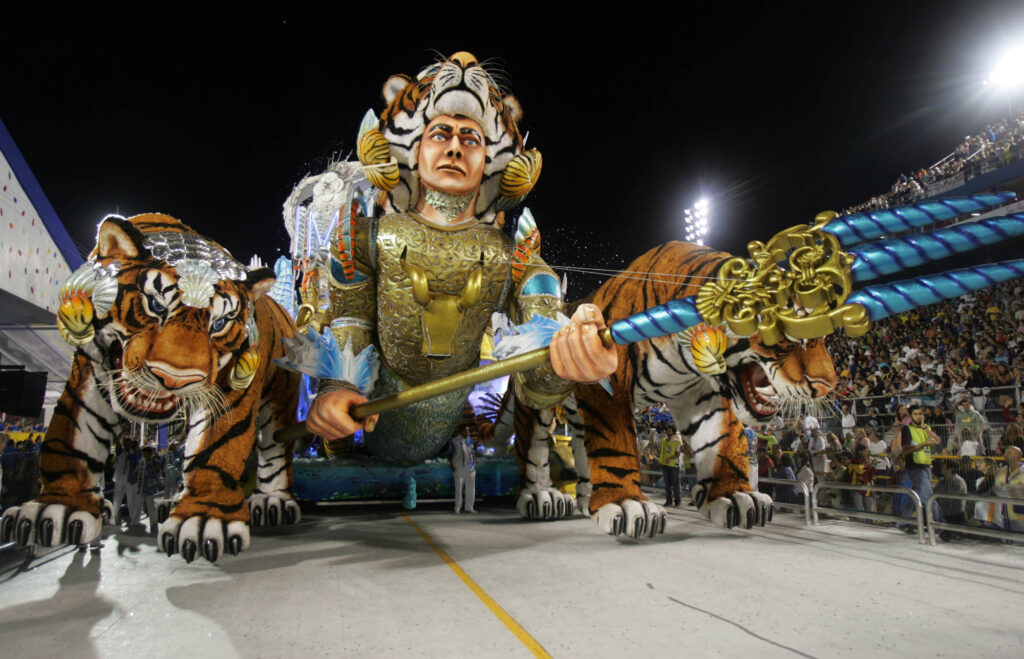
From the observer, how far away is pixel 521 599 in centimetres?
216

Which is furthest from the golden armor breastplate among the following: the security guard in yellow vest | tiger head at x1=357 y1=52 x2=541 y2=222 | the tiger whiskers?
the security guard in yellow vest

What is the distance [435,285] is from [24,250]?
3249 mm

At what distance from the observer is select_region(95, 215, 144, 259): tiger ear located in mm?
2508

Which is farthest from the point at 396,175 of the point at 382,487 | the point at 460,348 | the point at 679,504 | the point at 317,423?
the point at 679,504

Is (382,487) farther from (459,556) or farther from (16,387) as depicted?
(16,387)

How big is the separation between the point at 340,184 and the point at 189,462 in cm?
569

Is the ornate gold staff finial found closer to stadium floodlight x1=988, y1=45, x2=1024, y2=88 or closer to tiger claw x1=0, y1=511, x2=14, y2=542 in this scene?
tiger claw x1=0, y1=511, x2=14, y2=542

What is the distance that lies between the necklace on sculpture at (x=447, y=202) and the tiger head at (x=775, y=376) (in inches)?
62.7

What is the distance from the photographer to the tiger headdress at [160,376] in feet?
7.95

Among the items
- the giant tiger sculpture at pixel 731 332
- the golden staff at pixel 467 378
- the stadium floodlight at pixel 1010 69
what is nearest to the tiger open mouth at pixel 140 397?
the golden staff at pixel 467 378

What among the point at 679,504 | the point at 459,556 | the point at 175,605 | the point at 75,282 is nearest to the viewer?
the point at 175,605

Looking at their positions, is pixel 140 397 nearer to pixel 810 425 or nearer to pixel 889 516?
pixel 889 516

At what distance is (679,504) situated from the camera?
5.55 meters

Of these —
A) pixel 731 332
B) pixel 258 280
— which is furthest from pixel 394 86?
pixel 731 332
